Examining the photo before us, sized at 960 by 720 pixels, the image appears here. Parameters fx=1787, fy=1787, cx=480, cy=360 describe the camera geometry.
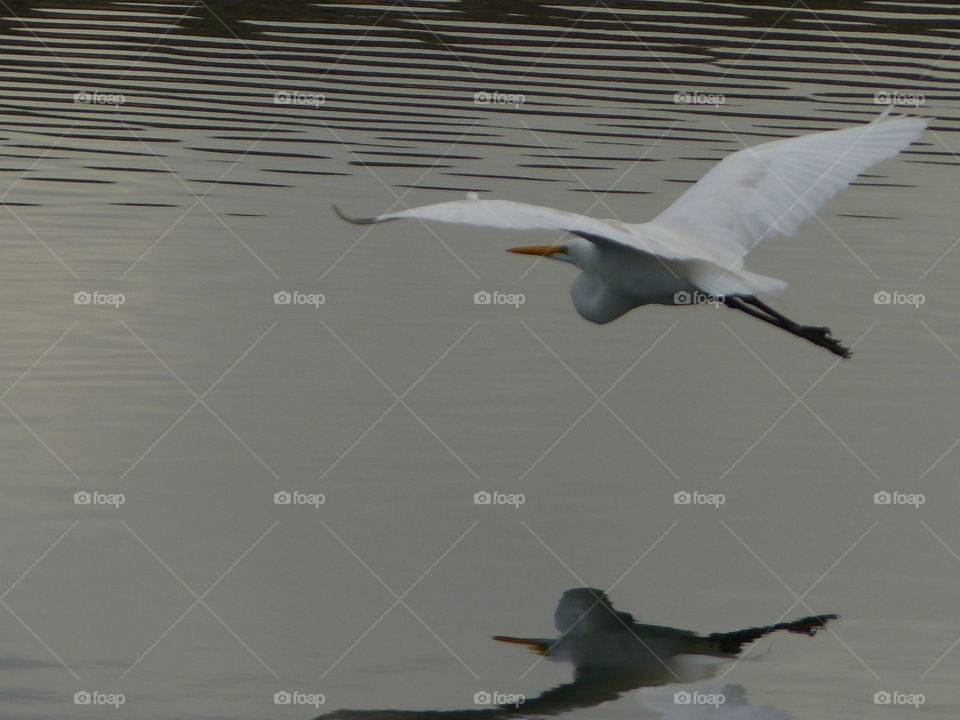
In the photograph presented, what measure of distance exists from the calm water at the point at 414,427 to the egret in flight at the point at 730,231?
34.4 inches

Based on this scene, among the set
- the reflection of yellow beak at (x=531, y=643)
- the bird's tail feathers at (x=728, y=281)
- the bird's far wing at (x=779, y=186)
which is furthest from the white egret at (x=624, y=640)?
the bird's far wing at (x=779, y=186)

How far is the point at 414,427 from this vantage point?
31.4 feet

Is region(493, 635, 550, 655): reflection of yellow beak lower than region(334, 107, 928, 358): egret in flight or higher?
lower

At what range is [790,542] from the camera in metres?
A: 8.35

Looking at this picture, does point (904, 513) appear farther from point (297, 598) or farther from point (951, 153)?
point (951, 153)

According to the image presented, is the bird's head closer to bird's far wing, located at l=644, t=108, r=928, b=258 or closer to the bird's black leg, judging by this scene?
bird's far wing, located at l=644, t=108, r=928, b=258

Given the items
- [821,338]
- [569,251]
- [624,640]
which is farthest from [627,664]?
[821,338]

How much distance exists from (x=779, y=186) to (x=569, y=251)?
1312 millimetres

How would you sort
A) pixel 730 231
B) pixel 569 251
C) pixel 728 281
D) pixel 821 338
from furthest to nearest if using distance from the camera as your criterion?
1. pixel 821 338
2. pixel 730 231
3. pixel 569 251
4. pixel 728 281

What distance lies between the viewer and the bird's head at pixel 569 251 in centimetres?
875

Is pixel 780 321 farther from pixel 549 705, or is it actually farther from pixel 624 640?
pixel 549 705

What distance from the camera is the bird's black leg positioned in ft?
30.9

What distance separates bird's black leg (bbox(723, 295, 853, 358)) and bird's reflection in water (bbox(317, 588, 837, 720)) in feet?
7.55

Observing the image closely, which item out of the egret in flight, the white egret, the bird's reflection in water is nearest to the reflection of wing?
the bird's reflection in water
